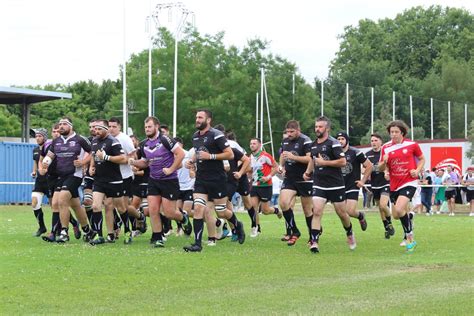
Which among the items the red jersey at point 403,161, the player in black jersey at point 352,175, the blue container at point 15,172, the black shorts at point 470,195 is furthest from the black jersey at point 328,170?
the blue container at point 15,172

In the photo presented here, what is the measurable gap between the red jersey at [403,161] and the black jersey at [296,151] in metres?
1.79

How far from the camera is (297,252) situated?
16844 millimetres

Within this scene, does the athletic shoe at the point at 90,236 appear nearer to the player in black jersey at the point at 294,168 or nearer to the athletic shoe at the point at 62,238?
the athletic shoe at the point at 62,238

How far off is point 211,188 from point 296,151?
2.21 meters

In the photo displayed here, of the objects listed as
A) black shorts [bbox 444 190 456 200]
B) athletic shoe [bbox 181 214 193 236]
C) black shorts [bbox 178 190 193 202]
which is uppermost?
black shorts [bbox 178 190 193 202]

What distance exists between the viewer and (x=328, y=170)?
16766 mm

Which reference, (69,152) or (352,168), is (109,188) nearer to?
(69,152)

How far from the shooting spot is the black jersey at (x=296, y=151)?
1827 cm

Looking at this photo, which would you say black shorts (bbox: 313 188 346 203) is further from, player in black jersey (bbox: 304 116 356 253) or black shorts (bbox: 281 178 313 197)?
black shorts (bbox: 281 178 313 197)

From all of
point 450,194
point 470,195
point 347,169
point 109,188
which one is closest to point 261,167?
point 347,169

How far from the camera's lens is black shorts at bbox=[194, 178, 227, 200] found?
16.9 m

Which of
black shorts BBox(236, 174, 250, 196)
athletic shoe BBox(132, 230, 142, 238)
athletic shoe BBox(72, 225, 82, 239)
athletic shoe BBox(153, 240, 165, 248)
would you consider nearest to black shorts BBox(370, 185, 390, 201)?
black shorts BBox(236, 174, 250, 196)

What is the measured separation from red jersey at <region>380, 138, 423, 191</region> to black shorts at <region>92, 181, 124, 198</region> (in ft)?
16.5

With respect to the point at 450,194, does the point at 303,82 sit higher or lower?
higher
